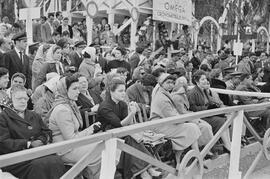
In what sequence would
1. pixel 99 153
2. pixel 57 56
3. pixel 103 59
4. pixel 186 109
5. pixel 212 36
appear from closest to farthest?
pixel 99 153 → pixel 186 109 → pixel 57 56 → pixel 103 59 → pixel 212 36

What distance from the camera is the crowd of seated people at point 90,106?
3842mm

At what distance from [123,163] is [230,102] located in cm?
370

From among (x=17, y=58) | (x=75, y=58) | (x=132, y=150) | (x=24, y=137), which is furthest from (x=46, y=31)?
(x=132, y=150)

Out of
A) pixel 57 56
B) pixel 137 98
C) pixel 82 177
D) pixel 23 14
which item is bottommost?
pixel 82 177

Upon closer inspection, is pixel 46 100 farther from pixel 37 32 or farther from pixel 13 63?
pixel 37 32

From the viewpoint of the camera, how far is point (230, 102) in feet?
24.5

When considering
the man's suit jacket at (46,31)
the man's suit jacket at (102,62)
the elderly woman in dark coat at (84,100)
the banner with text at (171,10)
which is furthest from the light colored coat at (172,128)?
the banner with text at (171,10)

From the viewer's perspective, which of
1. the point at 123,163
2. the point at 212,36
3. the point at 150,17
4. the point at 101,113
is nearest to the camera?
the point at 123,163

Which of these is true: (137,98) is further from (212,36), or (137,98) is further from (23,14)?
(212,36)

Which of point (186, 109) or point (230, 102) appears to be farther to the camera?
point (230, 102)

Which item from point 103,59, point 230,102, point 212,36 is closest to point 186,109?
point 230,102

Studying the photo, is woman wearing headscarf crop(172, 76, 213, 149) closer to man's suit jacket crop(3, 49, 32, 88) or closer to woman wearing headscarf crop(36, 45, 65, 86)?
woman wearing headscarf crop(36, 45, 65, 86)

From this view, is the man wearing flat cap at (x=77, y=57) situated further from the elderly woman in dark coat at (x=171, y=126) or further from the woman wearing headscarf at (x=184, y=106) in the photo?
the elderly woman in dark coat at (x=171, y=126)

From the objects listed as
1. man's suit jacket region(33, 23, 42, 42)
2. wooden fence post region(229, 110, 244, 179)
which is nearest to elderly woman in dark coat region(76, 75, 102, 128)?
wooden fence post region(229, 110, 244, 179)
